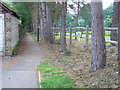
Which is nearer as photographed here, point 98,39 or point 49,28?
point 98,39

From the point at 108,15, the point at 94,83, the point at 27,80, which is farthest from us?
the point at 108,15

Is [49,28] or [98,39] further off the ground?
[49,28]

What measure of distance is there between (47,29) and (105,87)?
16874mm

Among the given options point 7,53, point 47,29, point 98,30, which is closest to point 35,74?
point 98,30

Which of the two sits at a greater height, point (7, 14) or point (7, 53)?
point (7, 14)

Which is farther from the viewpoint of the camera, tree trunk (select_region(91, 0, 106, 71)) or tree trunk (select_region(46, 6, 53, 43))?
tree trunk (select_region(46, 6, 53, 43))

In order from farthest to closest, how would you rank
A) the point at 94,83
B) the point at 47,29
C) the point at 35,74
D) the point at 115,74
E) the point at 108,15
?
1. the point at 108,15
2. the point at 47,29
3. the point at 35,74
4. the point at 115,74
5. the point at 94,83

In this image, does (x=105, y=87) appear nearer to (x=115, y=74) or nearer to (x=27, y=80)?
(x=115, y=74)

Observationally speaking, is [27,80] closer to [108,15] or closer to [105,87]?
[105,87]

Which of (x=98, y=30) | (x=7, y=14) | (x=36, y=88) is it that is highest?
(x=7, y=14)

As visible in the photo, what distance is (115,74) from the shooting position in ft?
22.8

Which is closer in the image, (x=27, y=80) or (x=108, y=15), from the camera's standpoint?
(x=27, y=80)

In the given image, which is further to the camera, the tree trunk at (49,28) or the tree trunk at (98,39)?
the tree trunk at (49,28)

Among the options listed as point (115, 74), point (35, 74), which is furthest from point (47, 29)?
point (115, 74)
